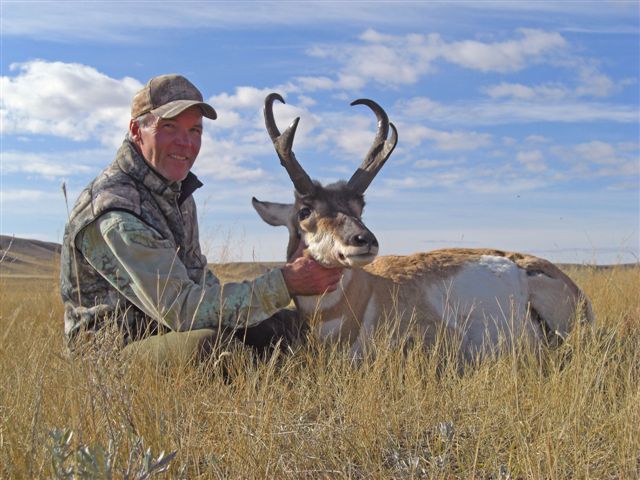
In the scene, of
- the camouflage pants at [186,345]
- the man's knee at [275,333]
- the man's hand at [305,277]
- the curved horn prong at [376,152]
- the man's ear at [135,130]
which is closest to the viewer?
the camouflage pants at [186,345]

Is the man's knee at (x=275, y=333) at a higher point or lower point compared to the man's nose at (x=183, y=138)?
lower

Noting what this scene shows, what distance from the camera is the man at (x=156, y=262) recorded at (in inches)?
173

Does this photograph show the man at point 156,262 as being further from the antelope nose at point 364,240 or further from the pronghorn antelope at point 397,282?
the pronghorn antelope at point 397,282

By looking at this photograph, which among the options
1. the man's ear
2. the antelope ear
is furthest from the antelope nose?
the man's ear

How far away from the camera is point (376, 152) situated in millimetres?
5840

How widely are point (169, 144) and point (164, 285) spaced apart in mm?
1168

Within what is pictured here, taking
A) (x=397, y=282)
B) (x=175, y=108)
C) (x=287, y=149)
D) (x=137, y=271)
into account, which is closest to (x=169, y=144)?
(x=175, y=108)

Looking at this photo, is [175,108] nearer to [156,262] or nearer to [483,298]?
[156,262]

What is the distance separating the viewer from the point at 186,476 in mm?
2805

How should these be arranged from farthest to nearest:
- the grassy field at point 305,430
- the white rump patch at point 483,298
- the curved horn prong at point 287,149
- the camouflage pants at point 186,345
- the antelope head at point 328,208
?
the white rump patch at point 483,298, the curved horn prong at point 287,149, the antelope head at point 328,208, the camouflage pants at point 186,345, the grassy field at point 305,430

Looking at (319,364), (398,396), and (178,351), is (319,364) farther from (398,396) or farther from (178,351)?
(178,351)

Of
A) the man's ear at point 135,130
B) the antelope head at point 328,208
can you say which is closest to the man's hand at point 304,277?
the antelope head at point 328,208

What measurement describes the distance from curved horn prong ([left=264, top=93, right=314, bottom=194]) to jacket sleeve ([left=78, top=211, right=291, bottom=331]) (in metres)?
1.25

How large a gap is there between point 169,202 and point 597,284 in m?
6.50
